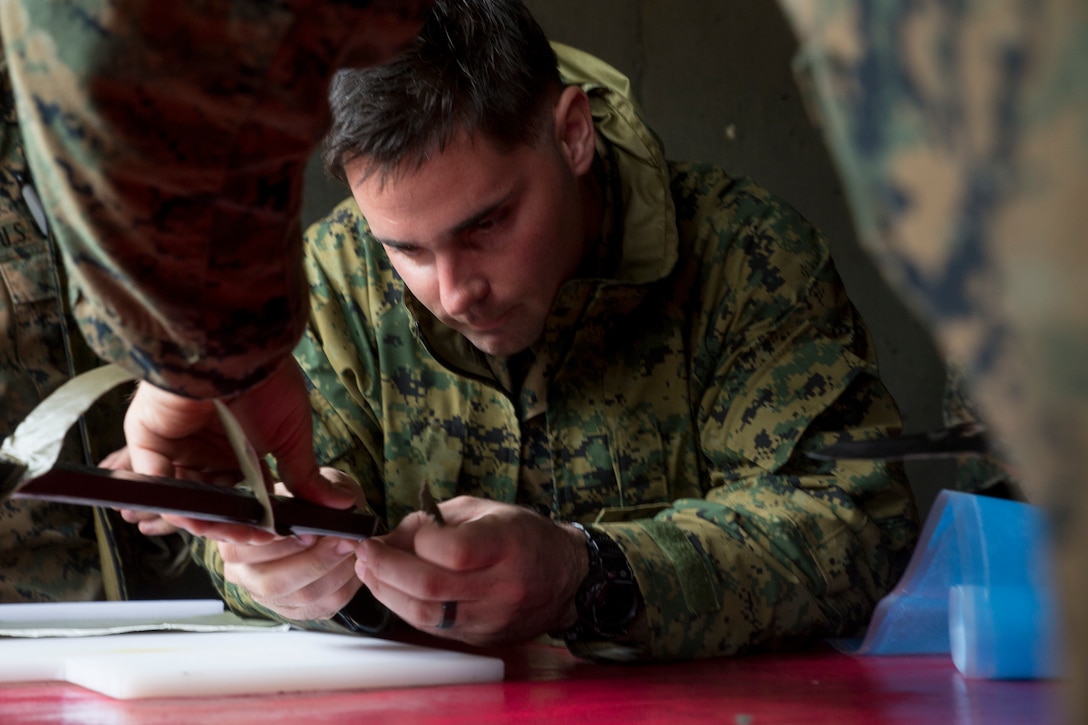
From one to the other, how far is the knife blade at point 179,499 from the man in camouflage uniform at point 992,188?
703 mm

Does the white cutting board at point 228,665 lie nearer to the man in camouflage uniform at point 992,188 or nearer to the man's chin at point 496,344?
the man's chin at point 496,344

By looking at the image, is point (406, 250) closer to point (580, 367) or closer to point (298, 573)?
point (580, 367)

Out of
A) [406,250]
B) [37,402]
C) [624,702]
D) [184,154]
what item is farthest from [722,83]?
[184,154]

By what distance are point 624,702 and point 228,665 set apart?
356 millimetres

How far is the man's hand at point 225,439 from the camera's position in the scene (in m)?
1.11

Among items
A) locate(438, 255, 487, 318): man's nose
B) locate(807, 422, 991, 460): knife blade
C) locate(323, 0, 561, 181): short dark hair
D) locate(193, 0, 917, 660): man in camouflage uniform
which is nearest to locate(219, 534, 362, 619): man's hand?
locate(193, 0, 917, 660): man in camouflage uniform

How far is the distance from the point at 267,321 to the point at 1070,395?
622mm

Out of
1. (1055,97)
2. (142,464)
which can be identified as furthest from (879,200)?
(142,464)

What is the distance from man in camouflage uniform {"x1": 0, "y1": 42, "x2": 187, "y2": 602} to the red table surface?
3.23ft

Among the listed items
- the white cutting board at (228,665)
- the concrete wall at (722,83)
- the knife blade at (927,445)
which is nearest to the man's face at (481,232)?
the white cutting board at (228,665)

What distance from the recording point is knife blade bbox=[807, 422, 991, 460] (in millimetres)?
551

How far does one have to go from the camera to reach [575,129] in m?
1.83

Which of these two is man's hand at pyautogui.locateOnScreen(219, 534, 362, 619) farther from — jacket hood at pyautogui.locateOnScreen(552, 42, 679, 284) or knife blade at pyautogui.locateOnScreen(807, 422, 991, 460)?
knife blade at pyautogui.locateOnScreen(807, 422, 991, 460)

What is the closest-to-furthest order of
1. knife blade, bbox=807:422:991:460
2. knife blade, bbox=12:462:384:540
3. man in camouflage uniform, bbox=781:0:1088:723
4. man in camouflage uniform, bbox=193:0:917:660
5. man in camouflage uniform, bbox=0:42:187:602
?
man in camouflage uniform, bbox=781:0:1088:723, knife blade, bbox=807:422:991:460, knife blade, bbox=12:462:384:540, man in camouflage uniform, bbox=193:0:917:660, man in camouflage uniform, bbox=0:42:187:602
